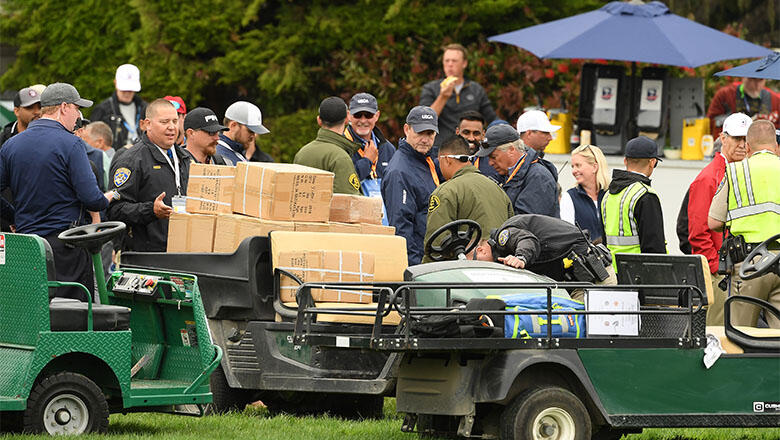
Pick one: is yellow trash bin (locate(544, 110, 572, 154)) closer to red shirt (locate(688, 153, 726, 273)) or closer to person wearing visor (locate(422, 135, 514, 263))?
red shirt (locate(688, 153, 726, 273))

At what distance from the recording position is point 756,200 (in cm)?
1038

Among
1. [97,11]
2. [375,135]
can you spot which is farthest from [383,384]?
[97,11]

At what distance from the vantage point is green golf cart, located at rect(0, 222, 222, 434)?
8.16 meters

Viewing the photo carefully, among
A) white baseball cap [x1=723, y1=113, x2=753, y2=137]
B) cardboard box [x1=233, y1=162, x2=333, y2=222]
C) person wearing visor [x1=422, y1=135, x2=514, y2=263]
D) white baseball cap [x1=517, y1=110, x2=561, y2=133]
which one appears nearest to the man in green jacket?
person wearing visor [x1=422, y1=135, x2=514, y2=263]

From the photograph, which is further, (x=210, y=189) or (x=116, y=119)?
(x=116, y=119)

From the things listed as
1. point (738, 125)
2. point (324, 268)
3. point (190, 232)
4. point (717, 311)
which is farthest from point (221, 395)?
point (738, 125)

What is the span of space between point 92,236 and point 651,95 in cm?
984

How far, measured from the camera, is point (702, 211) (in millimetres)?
11766

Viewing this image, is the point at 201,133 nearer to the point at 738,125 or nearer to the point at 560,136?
the point at 738,125

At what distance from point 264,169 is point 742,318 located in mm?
3522

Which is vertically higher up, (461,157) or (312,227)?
(461,157)

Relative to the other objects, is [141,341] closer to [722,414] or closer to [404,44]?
[722,414]

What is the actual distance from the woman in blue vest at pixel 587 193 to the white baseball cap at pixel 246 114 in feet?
8.54

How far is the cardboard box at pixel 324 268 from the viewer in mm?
9008
